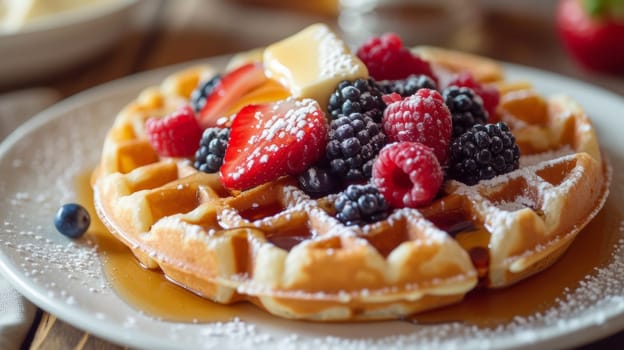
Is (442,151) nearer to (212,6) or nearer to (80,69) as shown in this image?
(80,69)

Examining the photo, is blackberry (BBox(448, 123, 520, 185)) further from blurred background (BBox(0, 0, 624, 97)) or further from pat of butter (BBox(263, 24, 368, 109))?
blurred background (BBox(0, 0, 624, 97))

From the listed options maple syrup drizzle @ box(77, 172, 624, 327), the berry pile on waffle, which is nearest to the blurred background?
the berry pile on waffle

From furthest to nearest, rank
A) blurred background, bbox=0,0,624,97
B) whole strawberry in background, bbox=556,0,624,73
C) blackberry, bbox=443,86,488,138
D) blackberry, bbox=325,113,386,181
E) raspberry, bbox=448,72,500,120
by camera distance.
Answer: whole strawberry in background, bbox=556,0,624,73, blurred background, bbox=0,0,624,97, raspberry, bbox=448,72,500,120, blackberry, bbox=443,86,488,138, blackberry, bbox=325,113,386,181

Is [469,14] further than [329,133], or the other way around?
[469,14]

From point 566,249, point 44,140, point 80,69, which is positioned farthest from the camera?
point 80,69

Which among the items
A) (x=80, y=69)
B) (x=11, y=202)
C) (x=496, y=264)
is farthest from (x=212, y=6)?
(x=496, y=264)

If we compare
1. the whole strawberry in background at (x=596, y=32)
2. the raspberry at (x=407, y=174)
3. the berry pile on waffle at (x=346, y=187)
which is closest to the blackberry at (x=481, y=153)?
the berry pile on waffle at (x=346, y=187)
